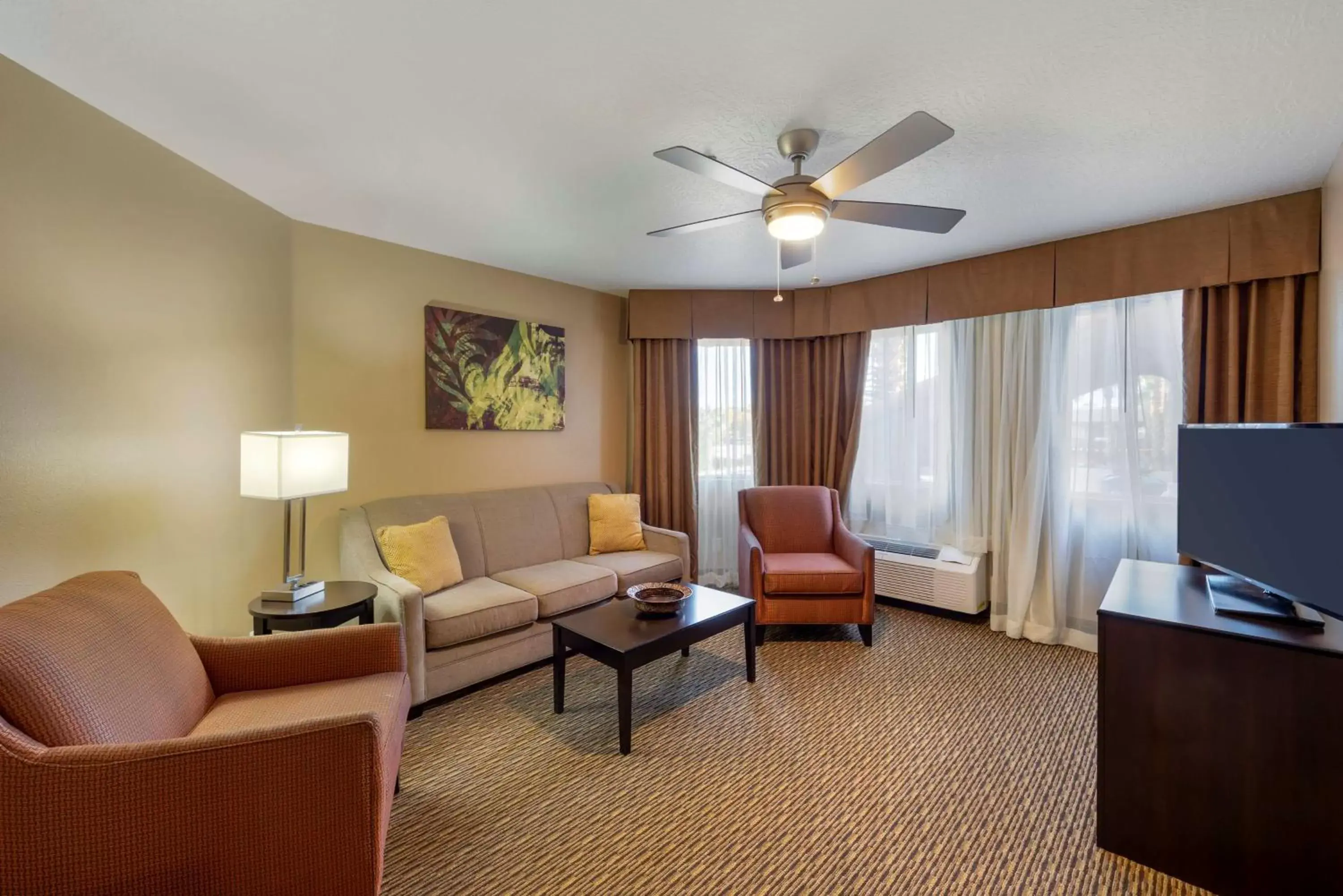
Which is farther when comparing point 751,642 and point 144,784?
point 751,642

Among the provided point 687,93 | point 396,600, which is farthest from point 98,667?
point 687,93

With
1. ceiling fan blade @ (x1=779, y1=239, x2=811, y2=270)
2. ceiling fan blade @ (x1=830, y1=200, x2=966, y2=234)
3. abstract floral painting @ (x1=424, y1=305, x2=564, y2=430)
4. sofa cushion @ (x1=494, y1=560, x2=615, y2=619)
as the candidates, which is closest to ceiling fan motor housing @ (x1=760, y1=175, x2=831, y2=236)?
ceiling fan blade @ (x1=830, y1=200, x2=966, y2=234)

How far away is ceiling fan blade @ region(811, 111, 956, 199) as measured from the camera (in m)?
1.58

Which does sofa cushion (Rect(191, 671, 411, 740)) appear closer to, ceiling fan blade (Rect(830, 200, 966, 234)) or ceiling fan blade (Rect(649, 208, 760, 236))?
ceiling fan blade (Rect(649, 208, 760, 236))

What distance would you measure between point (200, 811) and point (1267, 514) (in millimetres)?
2918

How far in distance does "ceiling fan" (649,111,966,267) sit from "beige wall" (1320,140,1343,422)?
5.15ft

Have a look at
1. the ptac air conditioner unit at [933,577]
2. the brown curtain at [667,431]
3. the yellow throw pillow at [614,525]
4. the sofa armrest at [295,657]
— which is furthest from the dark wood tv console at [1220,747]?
the brown curtain at [667,431]

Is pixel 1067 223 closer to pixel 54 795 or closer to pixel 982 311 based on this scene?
pixel 982 311

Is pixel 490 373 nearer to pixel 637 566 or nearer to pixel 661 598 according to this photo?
pixel 637 566

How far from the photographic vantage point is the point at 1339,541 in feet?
4.80

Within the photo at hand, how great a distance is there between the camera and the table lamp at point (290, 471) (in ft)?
7.34

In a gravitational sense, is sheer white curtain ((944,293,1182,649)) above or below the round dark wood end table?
above

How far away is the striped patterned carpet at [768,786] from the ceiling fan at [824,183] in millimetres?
2088

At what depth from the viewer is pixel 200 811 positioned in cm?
115
